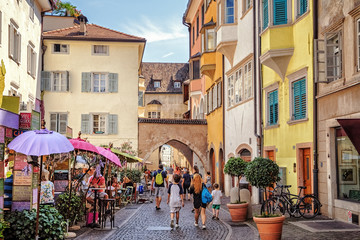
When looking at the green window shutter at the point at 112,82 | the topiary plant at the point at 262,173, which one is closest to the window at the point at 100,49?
the green window shutter at the point at 112,82

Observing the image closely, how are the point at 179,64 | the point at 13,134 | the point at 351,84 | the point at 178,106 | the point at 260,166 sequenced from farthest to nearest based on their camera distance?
the point at 179,64 < the point at 178,106 < the point at 260,166 < the point at 351,84 < the point at 13,134

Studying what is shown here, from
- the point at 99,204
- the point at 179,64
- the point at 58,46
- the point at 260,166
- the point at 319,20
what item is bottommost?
the point at 99,204

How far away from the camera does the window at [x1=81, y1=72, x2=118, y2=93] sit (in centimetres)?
3794

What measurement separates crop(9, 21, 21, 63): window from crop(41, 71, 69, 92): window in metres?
11.5

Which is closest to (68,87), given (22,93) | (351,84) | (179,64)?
(22,93)

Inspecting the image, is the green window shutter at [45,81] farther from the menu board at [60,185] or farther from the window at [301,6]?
the window at [301,6]

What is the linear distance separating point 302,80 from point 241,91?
8443 mm

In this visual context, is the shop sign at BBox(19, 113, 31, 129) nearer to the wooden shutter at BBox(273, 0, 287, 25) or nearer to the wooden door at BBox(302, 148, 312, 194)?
the wooden door at BBox(302, 148, 312, 194)

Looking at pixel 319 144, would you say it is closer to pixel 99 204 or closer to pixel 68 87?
pixel 99 204

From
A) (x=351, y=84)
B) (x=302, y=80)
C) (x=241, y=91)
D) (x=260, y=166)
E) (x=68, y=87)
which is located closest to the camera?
(x=351, y=84)

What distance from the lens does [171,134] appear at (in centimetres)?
3838

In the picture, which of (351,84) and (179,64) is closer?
(351,84)

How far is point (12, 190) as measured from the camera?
419 inches

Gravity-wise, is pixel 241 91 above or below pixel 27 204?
above
